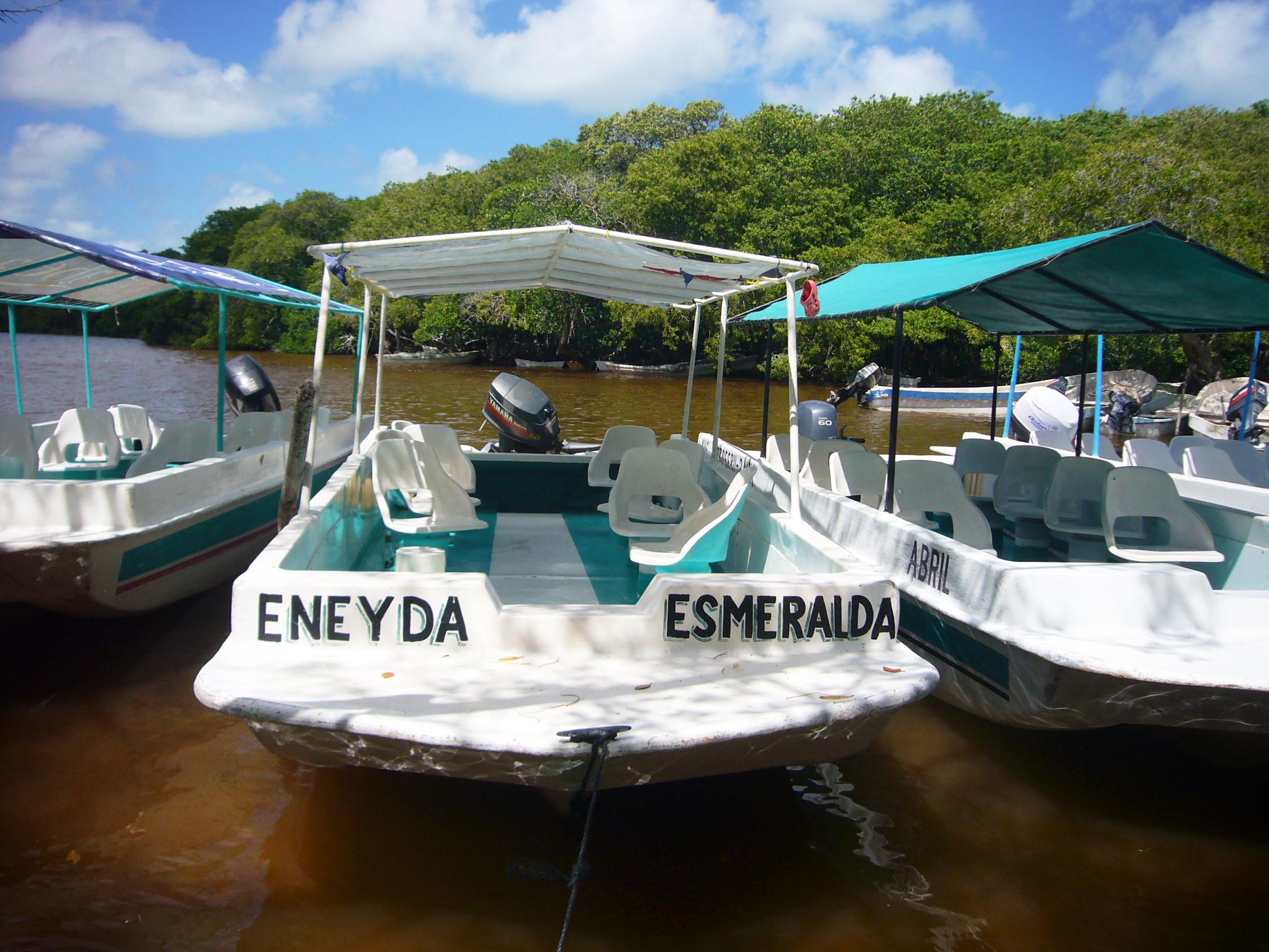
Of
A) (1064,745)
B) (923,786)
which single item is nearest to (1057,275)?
(1064,745)

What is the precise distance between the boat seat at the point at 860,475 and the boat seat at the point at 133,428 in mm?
6127

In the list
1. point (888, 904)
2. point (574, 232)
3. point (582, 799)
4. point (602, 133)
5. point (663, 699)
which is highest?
point (602, 133)

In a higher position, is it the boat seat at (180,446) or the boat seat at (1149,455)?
the boat seat at (1149,455)

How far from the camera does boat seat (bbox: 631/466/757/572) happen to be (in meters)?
4.38

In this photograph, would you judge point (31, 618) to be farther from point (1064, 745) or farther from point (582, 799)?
point (1064, 745)

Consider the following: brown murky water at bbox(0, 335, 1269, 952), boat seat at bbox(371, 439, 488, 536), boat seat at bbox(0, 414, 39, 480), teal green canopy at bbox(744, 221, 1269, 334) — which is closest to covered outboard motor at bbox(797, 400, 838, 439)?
teal green canopy at bbox(744, 221, 1269, 334)

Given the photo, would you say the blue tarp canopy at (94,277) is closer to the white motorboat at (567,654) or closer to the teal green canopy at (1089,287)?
the white motorboat at (567,654)

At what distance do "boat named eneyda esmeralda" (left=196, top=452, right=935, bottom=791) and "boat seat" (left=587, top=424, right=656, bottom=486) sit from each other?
3.10m

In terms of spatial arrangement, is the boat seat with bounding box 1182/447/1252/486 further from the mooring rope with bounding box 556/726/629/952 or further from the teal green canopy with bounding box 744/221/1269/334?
the mooring rope with bounding box 556/726/629/952

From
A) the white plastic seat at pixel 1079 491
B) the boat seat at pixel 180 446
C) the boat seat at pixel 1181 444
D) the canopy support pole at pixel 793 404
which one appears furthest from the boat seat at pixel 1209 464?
the boat seat at pixel 180 446

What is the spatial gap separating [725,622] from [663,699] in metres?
0.50

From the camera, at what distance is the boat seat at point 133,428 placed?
8.27 meters

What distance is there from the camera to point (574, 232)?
3.98 m

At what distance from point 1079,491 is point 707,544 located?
11.0ft
